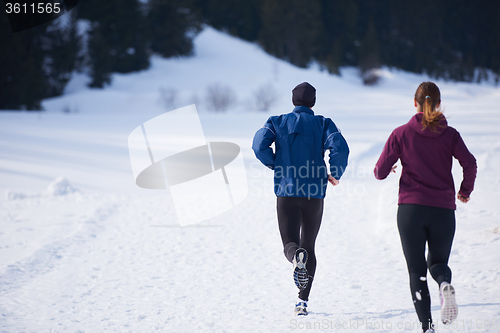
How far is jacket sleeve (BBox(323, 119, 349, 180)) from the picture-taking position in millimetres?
3104

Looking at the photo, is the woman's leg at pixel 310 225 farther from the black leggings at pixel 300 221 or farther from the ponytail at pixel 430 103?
the ponytail at pixel 430 103

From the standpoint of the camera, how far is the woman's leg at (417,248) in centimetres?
258

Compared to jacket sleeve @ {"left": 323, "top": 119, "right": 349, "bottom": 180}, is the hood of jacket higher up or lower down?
higher up

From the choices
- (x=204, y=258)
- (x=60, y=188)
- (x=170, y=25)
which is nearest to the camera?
(x=204, y=258)

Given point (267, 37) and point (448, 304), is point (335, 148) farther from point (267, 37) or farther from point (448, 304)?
point (267, 37)

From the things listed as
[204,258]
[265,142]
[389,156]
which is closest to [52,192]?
[204,258]

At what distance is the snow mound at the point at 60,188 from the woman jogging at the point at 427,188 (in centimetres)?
791

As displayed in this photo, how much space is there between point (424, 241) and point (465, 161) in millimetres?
529

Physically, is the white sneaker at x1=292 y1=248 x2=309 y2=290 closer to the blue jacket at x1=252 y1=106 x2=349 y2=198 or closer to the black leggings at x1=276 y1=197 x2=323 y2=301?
the black leggings at x1=276 y1=197 x2=323 y2=301

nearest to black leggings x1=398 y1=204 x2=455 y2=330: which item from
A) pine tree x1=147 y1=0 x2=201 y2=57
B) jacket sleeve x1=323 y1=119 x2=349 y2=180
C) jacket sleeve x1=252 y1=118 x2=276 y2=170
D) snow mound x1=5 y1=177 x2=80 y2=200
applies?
jacket sleeve x1=323 y1=119 x2=349 y2=180

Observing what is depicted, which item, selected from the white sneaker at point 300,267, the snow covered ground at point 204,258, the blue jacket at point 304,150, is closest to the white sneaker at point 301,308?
the snow covered ground at point 204,258

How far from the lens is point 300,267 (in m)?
3.03

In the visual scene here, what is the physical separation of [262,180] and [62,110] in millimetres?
21150

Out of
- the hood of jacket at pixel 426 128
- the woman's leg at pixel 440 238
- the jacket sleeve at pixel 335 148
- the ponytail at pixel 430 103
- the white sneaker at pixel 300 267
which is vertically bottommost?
the white sneaker at pixel 300 267
